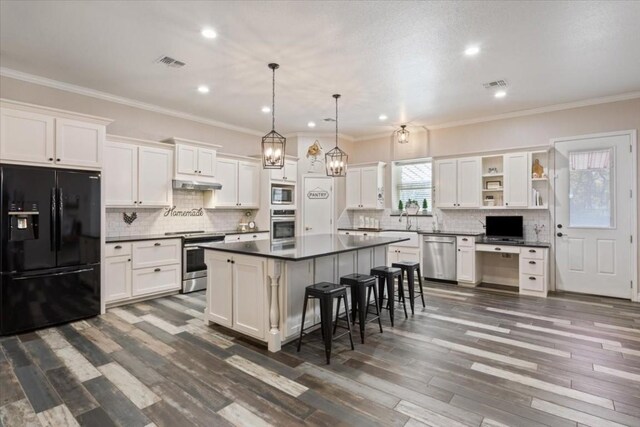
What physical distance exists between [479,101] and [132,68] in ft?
16.3

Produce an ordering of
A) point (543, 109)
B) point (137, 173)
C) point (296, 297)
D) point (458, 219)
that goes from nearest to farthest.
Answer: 1. point (296, 297)
2. point (137, 173)
3. point (543, 109)
4. point (458, 219)

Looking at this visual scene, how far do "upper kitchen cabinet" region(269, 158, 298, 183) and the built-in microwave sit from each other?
162 millimetres

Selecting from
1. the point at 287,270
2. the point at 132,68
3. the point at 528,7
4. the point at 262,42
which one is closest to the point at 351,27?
the point at 262,42

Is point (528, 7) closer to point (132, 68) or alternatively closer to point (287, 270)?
point (287, 270)

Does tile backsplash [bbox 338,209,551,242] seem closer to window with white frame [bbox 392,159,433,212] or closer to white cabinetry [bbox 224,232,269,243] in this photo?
window with white frame [bbox 392,159,433,212]

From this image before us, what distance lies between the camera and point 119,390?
99.3 inches

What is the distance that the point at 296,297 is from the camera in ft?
11.3

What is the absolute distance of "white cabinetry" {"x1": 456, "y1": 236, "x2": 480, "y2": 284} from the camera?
584 cm

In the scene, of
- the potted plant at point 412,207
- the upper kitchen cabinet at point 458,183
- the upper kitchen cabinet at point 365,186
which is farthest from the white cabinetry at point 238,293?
the potted plant at point 412,207

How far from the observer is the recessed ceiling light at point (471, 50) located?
3537 millimetres

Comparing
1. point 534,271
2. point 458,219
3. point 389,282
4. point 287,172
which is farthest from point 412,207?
point 389,282

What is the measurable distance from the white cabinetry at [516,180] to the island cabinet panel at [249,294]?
15.3 feet

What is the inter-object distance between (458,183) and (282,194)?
348 centimetres

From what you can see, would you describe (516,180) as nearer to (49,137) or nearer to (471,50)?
(471,50)
